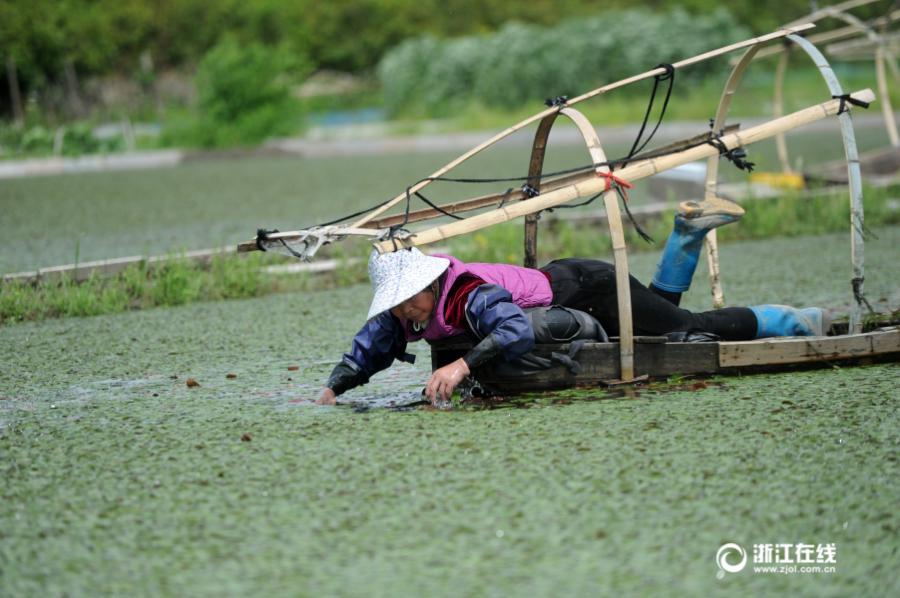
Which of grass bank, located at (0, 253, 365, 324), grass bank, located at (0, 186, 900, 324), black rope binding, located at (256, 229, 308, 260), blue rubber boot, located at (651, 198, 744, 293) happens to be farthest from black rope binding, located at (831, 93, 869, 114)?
grass bank, located at (0, 253, 365, 324)

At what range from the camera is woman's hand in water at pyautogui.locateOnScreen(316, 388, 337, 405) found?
14.3 ft

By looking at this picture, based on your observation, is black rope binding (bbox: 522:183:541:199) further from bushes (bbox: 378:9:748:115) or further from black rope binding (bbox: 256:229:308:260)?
bushes (bbox: 378:9:748:115)

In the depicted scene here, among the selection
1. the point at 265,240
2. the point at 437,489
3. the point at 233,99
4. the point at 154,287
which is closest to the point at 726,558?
the point at 437,489

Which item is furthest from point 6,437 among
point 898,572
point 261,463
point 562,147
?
point 562,147

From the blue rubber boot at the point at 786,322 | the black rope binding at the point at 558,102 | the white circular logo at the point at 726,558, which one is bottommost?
the white circular logo at the point at 726,558

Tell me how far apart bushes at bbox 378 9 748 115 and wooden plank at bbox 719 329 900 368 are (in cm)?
1923

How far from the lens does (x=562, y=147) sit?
58.7ft

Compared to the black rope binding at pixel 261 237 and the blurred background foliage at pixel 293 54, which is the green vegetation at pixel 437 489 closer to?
the black rope binding at pixel 261 237

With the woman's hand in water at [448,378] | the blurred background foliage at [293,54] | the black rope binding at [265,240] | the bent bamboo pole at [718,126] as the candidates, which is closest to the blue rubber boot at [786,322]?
the bent bamboo pole at [718,126]

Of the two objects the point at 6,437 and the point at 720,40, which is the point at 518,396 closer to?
the point at 6,437

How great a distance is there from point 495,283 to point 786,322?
4.12 feet

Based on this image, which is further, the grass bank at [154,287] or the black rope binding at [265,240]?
the grass bank at [154,287]

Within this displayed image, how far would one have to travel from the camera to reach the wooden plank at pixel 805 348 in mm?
4430

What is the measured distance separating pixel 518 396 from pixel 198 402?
1241mm
